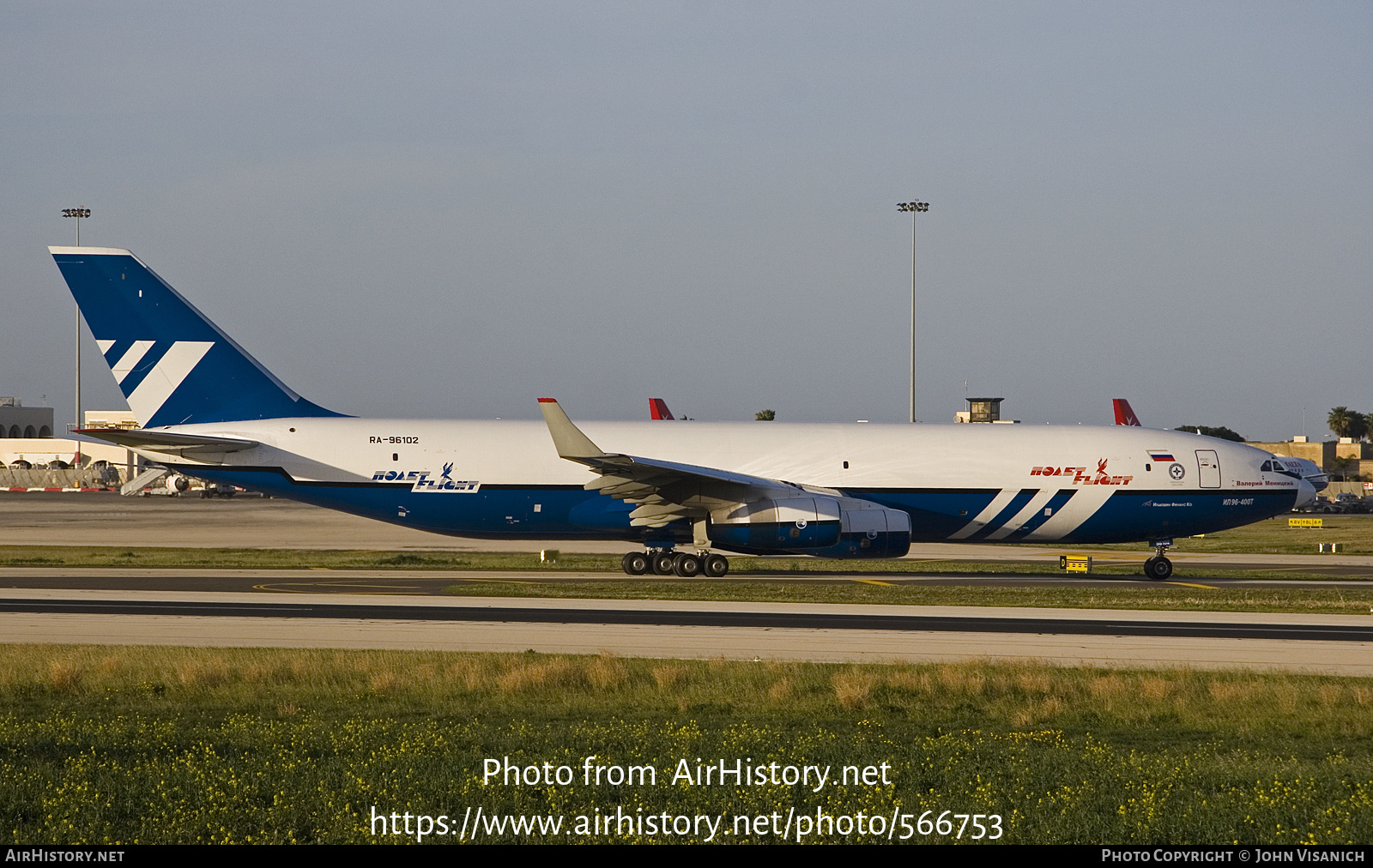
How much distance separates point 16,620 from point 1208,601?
23.4 m

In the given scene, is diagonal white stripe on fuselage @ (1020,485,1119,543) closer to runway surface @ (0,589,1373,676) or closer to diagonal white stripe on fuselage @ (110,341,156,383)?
runway surface @ (0,589,1373,676)

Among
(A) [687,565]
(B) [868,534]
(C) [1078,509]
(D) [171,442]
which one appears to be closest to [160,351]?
(D) [171,442]

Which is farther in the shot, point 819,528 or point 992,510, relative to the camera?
point 992,510

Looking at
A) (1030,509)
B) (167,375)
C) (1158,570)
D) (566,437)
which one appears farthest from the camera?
(1030,509)

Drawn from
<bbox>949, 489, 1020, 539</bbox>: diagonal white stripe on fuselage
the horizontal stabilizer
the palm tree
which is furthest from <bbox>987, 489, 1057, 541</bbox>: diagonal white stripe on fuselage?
the palm tree

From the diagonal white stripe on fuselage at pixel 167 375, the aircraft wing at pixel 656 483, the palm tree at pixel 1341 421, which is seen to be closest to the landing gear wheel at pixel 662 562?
the aircraft wing at pixel 656 483

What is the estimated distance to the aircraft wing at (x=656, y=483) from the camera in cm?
3086

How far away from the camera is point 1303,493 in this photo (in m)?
36.2

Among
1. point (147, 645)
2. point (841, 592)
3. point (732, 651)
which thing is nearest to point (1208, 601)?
point (841, 592)

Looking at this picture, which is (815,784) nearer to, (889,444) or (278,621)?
(278,621)

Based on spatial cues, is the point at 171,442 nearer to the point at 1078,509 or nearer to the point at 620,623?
the point at 620,623

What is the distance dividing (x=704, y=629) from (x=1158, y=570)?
690 inches

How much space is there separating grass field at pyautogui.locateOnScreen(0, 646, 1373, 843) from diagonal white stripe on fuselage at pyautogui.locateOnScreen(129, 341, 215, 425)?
16.7 meters

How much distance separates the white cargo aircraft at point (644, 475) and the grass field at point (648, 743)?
49.4 ft
